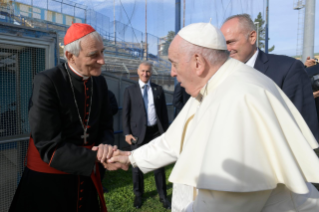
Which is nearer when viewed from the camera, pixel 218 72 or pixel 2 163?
pixel 218 72

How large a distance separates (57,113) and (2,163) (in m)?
1.46

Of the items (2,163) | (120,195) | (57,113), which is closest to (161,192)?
(120,195)

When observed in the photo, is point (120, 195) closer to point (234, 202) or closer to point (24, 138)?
point (24, 138)

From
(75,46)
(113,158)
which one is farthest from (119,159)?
(75,46)

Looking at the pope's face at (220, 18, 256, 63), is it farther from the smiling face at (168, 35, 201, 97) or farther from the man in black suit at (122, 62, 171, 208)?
the man in black suit at (122, 62, 171, 208)

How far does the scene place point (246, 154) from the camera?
1153 mm

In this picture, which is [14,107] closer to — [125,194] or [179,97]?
[125,194]

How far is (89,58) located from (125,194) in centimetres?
314

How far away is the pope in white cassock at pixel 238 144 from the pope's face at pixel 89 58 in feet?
2.73

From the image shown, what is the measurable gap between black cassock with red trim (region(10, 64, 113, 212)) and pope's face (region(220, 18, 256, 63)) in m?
1.57

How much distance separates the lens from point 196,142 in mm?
1325

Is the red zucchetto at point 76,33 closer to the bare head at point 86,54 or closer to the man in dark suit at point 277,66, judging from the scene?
the bare head at point 86,54

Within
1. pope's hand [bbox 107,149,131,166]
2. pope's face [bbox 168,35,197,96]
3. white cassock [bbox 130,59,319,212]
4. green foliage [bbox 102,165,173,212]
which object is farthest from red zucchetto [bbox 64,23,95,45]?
green foliage [bbox 102,165,173,212]

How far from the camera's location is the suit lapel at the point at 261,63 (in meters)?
2.47
